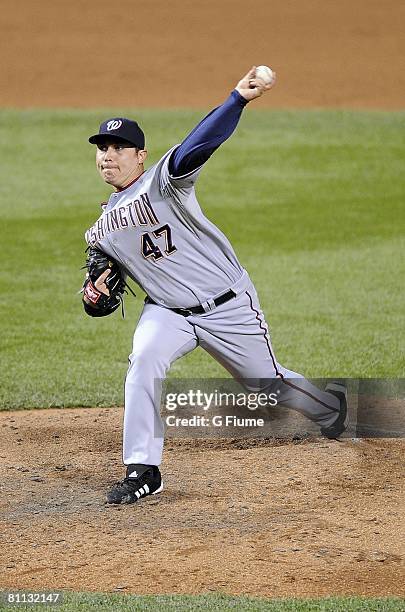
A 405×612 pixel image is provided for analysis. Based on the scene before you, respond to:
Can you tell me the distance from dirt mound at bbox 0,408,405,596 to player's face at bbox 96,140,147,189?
4.71 ft

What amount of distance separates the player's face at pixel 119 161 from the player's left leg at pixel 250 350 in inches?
29.1

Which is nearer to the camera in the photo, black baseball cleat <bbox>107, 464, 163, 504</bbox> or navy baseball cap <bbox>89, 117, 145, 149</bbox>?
black baseball cleat <bbox>107, 464, 163, 504</bbox>

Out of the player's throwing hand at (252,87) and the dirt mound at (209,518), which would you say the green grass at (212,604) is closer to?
the dirt mound at (209,518)

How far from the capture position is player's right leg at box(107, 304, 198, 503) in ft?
16.4

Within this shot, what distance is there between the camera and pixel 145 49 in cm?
1945

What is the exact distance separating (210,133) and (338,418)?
5.95 ft

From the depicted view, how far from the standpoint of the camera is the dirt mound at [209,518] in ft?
13.7

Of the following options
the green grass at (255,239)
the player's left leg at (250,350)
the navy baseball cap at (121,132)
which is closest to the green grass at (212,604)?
the player's left leg at (250,350)

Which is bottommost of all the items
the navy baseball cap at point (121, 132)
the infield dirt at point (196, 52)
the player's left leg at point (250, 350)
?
the player's left leg at point (250, 350)

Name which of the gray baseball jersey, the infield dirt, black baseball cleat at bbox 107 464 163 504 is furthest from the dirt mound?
the infield dirt

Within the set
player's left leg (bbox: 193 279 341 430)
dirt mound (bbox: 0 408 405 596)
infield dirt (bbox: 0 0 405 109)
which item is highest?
infield dirt (bbox: 0 0 405 109)

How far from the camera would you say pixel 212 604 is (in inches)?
153

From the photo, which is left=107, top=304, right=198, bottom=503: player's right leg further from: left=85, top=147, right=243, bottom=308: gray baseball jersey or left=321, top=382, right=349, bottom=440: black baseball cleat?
left=321, top=382, right=349, bottom=440: black baseball cleat

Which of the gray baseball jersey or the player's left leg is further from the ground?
the gray baseball jersey
